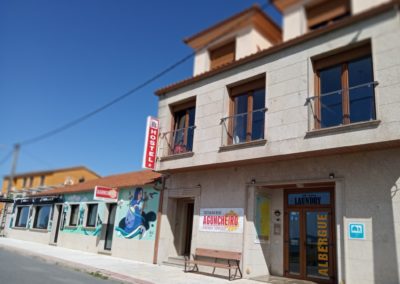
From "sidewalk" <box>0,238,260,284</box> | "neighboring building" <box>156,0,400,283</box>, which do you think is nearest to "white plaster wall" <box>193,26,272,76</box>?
"neighboring building" <box>156,0,400,283</box>

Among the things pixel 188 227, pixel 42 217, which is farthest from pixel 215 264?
pixel 42 217

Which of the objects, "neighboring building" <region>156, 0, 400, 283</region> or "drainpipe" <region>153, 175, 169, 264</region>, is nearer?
"neighboring building" <region>156, 0, 400, 283</region>

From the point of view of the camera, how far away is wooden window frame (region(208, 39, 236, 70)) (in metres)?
15.4

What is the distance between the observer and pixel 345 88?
8.98 meters

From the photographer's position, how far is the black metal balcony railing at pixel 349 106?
8500 millimetres

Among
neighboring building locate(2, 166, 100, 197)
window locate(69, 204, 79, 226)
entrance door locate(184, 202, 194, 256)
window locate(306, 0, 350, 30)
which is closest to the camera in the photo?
window locate(306, 0, 350, 30)

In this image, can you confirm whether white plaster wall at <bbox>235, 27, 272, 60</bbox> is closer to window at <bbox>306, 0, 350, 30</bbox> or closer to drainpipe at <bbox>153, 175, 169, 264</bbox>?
window at <bbox>306, 0, 350, 30</bbox>

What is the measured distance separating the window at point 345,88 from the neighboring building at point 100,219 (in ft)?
24.3

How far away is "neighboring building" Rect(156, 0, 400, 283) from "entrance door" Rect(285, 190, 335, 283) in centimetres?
3

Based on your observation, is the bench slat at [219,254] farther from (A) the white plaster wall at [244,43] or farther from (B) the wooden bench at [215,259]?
(A) the white plaster wall at [244,43]

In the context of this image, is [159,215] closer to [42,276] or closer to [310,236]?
[42,276]

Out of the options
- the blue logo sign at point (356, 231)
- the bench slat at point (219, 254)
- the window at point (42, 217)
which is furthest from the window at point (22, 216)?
the blue logo sign at point (356, 231)

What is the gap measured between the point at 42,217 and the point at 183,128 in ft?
48.2

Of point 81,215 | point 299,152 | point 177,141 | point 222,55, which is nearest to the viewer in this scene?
point 299,152
